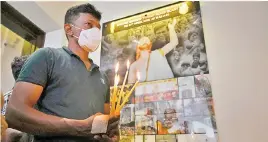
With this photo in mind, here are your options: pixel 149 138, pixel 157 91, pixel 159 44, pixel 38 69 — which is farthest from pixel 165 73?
pixel 38 69

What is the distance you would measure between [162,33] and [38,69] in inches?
42.9

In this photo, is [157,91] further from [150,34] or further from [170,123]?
[150,34]

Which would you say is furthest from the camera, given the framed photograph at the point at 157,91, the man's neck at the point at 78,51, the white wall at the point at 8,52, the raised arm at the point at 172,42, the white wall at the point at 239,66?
the white wall at the point at 8,52

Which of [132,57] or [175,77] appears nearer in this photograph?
[175,77]

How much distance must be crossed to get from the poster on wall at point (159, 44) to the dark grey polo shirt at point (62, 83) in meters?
0.75

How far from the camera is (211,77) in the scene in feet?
4.33

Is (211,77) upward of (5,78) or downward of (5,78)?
downward

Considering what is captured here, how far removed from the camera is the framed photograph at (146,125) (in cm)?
134

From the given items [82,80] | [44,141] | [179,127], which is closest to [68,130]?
[44,141]

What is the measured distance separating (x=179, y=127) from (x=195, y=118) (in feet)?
0.38

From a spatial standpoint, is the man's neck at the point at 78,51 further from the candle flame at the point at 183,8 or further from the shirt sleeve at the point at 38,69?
the candle flame at the point at 183,8

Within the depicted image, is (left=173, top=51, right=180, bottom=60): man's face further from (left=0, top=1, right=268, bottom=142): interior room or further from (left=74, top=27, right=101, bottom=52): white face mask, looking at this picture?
(left=74, top=27, right=101, bottom=52): white face mask

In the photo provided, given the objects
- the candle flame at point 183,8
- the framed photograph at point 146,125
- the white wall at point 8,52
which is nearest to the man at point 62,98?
the framed photograph at point 146,125

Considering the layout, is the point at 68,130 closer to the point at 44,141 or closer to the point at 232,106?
the point at 44,141
